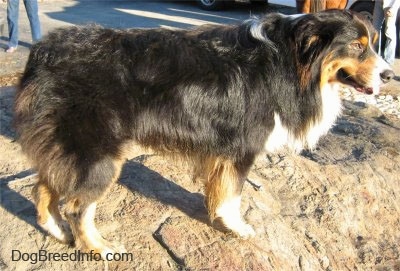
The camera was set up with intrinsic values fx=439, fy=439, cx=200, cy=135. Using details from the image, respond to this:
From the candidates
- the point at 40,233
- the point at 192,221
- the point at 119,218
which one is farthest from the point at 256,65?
the point at 40,233

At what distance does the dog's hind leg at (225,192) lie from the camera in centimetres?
329

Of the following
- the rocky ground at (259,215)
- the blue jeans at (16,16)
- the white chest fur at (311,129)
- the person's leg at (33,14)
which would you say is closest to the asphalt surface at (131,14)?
the blue jeans at (16,16)

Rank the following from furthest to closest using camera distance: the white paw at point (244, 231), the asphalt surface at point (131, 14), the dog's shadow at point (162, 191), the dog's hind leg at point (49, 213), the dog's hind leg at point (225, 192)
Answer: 1. the asphalt surface at point (131, 14)
2. the dog's shadow at point (162, 191)
3. the white paw at point (244, 231)
4. the dog's hind leg at point (225, 192)
5. the dog's hind leg at point (49, 213)

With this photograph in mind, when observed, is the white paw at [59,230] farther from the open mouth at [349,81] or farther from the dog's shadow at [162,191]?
the open mouth at [349,81]

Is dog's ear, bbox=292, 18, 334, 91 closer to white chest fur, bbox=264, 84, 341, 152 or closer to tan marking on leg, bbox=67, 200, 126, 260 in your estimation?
white chest fur, bbox=264, 84, 341, 152

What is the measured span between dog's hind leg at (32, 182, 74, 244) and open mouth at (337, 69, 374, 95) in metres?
2.17

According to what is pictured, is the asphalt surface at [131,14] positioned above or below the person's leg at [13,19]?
below

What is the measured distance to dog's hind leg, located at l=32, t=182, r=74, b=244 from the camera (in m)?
3.06

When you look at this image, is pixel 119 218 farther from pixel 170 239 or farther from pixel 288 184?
pixel 288 184

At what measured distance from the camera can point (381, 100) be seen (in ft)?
23.0

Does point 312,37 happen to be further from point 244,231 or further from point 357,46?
point 244,231

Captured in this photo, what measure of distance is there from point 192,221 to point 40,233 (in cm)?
118

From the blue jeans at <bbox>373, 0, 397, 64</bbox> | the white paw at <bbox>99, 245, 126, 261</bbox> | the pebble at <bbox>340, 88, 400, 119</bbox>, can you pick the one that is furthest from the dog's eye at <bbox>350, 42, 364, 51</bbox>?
the blue jeans at <bbox>373, 0, 397, 64</bbox>

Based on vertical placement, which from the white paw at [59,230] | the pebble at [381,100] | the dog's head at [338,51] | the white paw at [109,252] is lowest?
the pebble at [381,100]
